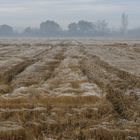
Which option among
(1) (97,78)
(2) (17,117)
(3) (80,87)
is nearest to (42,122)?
(2) (17,117)

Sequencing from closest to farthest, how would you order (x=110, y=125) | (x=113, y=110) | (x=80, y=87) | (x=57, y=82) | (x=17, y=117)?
(x=110, y=125) → (x=17, y=117) → (x=113, y=110) → (x=80, y=87) → (x=57, y=82)

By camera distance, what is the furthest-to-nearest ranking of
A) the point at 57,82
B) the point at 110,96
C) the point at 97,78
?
1. the point at 97,78
2. the point at 57,82
3. the point at 110,96

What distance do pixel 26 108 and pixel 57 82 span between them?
8767 mm

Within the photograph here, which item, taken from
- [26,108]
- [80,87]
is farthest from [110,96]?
[26,108]

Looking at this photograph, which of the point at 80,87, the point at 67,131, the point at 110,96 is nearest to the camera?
the point at 67,131

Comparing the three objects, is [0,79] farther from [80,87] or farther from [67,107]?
[67,107]

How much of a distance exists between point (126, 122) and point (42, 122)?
9.58 ft

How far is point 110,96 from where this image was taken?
20922mm

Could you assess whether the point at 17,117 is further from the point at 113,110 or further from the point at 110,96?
the point at 110,96

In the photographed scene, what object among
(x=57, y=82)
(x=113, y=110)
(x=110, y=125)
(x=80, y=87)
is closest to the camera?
(x=110, y=125)

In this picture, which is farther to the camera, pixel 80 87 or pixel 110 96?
pixel 80 87

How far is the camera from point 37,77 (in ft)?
96.8

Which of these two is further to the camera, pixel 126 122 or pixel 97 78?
pixel 97 78

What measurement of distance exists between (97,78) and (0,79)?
647 cm
